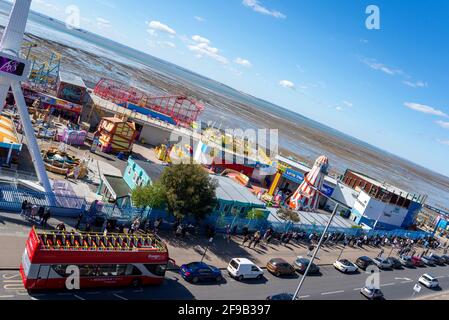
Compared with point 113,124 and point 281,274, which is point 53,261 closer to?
point 281,274

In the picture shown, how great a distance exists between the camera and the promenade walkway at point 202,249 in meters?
21.0

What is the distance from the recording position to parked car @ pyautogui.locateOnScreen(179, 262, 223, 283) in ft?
76.7

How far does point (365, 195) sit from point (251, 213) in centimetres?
2550

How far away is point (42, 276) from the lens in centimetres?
1762

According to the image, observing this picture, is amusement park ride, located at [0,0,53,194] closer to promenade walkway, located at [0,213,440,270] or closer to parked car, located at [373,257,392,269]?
promenade walkway, located at [0,213,440,270]

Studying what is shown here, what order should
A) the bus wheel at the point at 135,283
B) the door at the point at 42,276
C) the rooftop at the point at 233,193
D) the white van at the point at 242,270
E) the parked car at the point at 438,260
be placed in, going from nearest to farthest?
the door at the point at 42,276, the bus wheel at the point at 135,283, the white van at the point at 242,270, the rooftop at the point at 233,193, the parked car at the point at 438,260

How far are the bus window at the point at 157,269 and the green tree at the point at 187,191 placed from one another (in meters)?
7.36

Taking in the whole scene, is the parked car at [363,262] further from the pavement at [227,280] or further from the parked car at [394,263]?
the parked car at [394,263]

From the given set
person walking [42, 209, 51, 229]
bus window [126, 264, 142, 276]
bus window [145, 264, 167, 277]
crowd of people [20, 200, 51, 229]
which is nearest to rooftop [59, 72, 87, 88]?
crowd of people [20, 200, 51, 229]

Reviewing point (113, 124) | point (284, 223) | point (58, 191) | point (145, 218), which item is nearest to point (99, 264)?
point (145, 218)

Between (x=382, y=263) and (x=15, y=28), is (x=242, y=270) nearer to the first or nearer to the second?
(x=382, y=263)

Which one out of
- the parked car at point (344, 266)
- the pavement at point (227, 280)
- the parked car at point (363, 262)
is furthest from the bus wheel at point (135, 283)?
the parked car at point (363, 262)

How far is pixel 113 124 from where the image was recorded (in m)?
46.1

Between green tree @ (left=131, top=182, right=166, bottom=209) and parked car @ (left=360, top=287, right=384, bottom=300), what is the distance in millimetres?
17483
